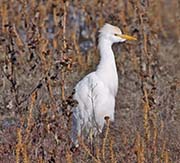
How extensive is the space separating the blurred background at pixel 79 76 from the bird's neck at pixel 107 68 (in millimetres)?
264

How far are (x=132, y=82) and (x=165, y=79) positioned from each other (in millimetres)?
413

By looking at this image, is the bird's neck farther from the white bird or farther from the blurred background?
the blurred background

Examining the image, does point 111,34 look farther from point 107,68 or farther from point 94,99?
point 94,99

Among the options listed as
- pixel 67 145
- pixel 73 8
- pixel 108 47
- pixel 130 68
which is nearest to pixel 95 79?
pixel 108 47

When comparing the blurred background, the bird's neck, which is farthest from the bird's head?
the blurred background

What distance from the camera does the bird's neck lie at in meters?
6.59

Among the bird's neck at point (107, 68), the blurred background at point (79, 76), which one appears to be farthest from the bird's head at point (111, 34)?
the blurred background at point (79, 76)

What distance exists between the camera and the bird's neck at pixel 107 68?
6.59 meters

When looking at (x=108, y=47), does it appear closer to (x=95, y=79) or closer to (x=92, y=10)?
(x=95, y=79)

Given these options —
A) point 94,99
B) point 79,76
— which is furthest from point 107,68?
Answer: point 79,76

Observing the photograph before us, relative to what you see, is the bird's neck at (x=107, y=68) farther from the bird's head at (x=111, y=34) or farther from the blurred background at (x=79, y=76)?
the blurred background at (x=79, y=76)

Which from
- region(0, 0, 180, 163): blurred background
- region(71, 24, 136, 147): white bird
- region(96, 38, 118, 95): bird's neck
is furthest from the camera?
region(96, 38, 118, 95): bird's neck

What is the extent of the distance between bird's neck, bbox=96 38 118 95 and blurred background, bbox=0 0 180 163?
26 cm

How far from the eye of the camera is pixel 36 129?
16.7 feet
